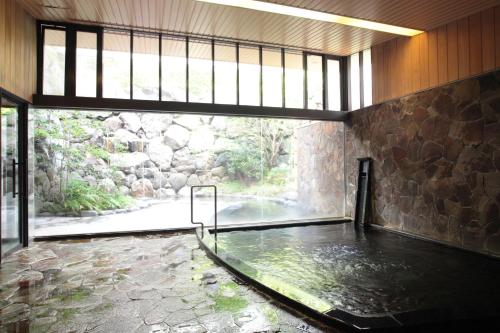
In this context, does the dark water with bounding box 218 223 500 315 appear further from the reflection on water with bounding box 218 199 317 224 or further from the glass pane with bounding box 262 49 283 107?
the glass pane with bounding box 262 49 283 107

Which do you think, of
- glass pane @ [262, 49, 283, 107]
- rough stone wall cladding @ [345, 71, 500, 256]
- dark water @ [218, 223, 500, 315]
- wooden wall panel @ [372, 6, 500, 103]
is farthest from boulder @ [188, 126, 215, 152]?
wooden wall panel @ [372, 6, 500, 103]

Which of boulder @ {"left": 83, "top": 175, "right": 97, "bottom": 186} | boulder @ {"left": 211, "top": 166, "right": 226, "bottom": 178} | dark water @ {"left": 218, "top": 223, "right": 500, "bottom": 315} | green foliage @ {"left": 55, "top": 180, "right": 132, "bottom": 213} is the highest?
boulder @ {"left": 211, "top": 166, "right": 226, "bottom": 178}

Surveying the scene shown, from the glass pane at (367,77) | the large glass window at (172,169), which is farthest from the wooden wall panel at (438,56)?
the large glass window at (172,169)

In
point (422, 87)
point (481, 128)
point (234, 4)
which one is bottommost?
point (481, 128)

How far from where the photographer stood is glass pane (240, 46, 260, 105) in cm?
705

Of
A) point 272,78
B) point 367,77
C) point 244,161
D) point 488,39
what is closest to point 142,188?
point 244,161

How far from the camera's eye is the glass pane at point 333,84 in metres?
7.79

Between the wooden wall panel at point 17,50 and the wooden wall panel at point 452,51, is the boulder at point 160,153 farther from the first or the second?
the wooden wall panel at point 452,51

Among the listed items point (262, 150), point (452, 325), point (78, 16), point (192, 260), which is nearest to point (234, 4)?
point (78, 16)

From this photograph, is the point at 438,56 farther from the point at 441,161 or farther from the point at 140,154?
the point at 140,154

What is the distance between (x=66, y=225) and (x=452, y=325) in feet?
20.7

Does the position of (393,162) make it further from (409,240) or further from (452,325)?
(452,325)

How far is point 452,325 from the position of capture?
2.54 meters

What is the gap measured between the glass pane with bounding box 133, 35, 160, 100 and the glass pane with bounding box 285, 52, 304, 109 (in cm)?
276
